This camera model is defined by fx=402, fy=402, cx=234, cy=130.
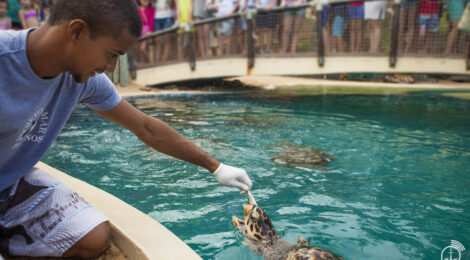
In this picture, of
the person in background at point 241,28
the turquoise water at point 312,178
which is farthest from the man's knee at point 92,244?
the person in background at point 241,28

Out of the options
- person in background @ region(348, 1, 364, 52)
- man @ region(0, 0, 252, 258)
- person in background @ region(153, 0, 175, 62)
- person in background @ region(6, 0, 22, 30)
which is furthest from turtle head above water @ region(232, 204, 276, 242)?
person in background @ region(6, 0, 22, 30)

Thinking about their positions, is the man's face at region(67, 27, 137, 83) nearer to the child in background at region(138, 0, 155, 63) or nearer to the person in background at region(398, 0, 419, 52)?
the person in background at region(398, 0, 419, 52)

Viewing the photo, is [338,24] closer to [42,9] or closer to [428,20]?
[428,20]

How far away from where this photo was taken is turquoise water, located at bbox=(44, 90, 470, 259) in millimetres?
2766

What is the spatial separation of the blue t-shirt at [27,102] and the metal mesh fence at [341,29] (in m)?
7.25

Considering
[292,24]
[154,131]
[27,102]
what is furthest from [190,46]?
[27,102]

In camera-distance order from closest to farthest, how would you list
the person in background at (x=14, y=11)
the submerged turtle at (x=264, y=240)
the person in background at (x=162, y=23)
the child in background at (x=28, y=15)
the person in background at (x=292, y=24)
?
the submerged turtle at (x=264, y=240) < the child in background at (x=28, y=15) < the person in background at (x=292, y=24) < the person in background at (x=14, y=11) < the person in background at (x=162, y=23)

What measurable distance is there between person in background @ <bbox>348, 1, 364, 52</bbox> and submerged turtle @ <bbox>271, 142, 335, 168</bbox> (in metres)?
4.76

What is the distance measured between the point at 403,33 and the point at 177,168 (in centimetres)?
671

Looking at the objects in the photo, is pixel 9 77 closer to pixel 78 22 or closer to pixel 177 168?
pixel 78 22

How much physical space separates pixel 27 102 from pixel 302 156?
3.21m

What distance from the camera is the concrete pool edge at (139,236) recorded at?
1.86 meters

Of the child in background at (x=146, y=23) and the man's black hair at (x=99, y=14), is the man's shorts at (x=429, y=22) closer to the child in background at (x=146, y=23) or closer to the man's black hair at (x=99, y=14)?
the child in background at (x=146, y=23)

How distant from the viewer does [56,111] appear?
212 centimetres
